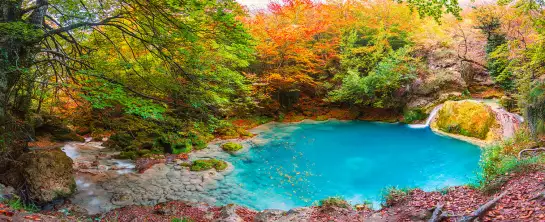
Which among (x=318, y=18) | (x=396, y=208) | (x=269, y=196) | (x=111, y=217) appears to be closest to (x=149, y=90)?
(x=111, y=217)

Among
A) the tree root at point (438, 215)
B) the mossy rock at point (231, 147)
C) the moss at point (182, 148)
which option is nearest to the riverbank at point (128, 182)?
the moss at point (182, 148)

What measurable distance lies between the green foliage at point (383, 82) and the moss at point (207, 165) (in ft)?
31.7

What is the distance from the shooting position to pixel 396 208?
4484 mm

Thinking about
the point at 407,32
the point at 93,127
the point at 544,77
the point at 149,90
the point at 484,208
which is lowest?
the point at 93,127

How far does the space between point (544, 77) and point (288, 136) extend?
31.0 ft

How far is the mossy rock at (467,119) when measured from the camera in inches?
446

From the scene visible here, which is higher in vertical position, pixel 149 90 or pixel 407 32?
pixel 407 32

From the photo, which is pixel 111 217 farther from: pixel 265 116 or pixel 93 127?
pixel 265 116

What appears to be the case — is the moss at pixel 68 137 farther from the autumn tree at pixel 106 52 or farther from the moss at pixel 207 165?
the moss at pixel 207 165

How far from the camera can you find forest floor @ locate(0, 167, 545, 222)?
296 centimetres

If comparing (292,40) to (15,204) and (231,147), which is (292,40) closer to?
(231,147)

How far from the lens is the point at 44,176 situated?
576cm

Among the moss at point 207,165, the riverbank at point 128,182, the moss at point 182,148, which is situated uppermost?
the moss at point 182,148

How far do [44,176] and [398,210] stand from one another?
23.2 ft
